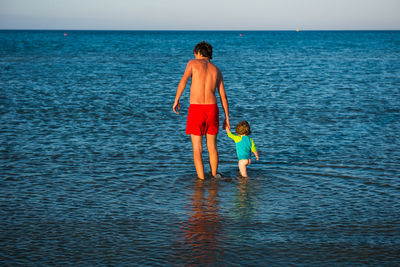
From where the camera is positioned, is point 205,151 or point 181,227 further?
point 205,151

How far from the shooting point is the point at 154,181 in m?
6.84

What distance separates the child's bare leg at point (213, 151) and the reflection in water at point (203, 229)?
0.59m

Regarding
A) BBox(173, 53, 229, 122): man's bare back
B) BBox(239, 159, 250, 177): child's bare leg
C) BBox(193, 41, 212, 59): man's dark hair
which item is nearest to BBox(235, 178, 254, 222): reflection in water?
BBox(239, 159, 250, 177): child's bare leg

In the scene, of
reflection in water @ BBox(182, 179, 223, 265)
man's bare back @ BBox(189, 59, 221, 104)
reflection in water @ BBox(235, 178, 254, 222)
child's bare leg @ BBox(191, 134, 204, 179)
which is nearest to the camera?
reflection in water @ BBox(182, 179, 223, 265)

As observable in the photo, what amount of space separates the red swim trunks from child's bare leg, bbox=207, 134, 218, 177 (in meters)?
0.16

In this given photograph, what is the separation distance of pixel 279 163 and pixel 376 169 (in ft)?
4.79

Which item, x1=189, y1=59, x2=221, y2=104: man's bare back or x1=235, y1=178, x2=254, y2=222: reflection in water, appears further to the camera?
x1=189, y1=59, x2=221, y2=104: man's bare back

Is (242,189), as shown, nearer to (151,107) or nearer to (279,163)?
(279,163)

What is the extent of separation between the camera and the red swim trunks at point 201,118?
6781 mm

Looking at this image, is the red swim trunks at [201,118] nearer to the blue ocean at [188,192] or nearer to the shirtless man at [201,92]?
the shirtless man at [201,92]

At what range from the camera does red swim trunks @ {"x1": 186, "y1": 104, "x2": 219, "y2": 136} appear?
22.2 ft

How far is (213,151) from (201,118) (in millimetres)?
561

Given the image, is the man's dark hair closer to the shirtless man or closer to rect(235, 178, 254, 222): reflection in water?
the shirtless man

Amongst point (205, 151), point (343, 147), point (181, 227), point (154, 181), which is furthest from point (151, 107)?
point (181, 227)
